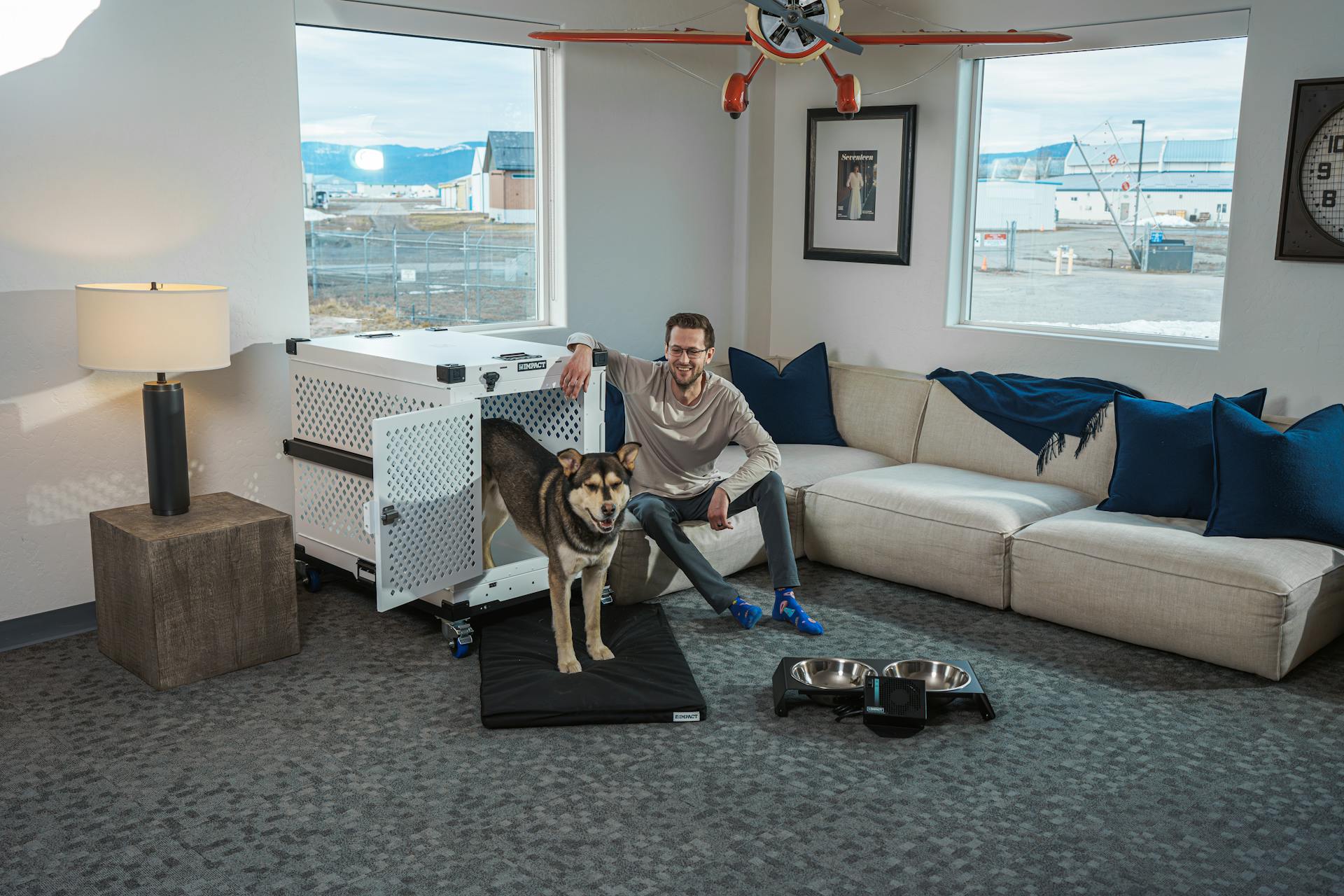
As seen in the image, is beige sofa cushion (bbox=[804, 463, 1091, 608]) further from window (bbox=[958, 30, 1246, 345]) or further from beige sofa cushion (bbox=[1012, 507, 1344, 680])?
window (bbox=[958, 30, 1246, 345])

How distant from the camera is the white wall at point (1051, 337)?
416 cm

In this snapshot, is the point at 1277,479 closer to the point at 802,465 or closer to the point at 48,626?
the point at 802,465

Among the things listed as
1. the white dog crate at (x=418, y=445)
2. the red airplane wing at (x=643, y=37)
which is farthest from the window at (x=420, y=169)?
the white dog crate at (x=418, y=445)

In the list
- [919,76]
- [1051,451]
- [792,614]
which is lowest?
[792,614]

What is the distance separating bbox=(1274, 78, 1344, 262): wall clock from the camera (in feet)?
13.2

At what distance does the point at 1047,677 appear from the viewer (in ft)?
11.6

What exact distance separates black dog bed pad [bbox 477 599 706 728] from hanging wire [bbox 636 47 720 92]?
110 inches

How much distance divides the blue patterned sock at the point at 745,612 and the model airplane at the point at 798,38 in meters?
1.87

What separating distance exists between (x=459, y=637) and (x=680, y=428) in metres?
1.11

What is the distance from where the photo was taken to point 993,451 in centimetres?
480

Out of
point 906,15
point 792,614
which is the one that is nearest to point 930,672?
point 792,614

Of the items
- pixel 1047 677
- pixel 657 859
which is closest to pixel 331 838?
pixel 657 859

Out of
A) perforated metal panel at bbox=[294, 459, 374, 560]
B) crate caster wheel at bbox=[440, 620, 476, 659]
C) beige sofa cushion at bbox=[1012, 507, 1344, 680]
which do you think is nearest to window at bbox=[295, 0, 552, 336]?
perforated metal panel at bbox=[294, 459, 374, 560]

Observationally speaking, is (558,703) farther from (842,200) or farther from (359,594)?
(842,200)
